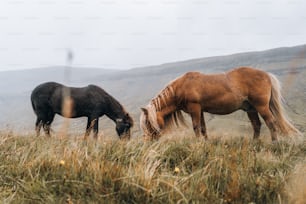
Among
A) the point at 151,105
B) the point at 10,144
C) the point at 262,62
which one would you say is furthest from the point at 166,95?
the point at 262,62

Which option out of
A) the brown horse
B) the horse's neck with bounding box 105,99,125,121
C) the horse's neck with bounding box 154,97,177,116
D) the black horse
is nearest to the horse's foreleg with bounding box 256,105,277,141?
the brown horse

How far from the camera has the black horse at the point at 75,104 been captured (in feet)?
35.5

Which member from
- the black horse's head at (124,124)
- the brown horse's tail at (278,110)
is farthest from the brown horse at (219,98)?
the black horse's head at (124,124)

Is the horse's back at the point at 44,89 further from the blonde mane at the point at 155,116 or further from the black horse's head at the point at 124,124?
the blonde mane at the point at 155,116

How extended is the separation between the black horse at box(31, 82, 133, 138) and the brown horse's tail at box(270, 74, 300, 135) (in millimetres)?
4065

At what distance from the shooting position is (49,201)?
9.45ft

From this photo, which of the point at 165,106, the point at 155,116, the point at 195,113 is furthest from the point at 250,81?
the point at 155,116

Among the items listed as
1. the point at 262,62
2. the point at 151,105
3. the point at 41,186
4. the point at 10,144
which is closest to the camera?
the point at 41,186

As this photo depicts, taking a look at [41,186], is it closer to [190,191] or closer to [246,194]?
[190,191]

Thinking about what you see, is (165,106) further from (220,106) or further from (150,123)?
(220,106)

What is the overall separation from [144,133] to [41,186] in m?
5.37

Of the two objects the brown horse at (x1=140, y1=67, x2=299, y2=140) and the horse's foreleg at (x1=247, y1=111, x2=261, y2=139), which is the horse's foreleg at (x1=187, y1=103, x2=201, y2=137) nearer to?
the brown horse at (x1=140, y1=67, x2=299, y2=140)

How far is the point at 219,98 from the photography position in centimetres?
914

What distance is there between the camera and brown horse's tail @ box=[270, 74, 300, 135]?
359 inches
